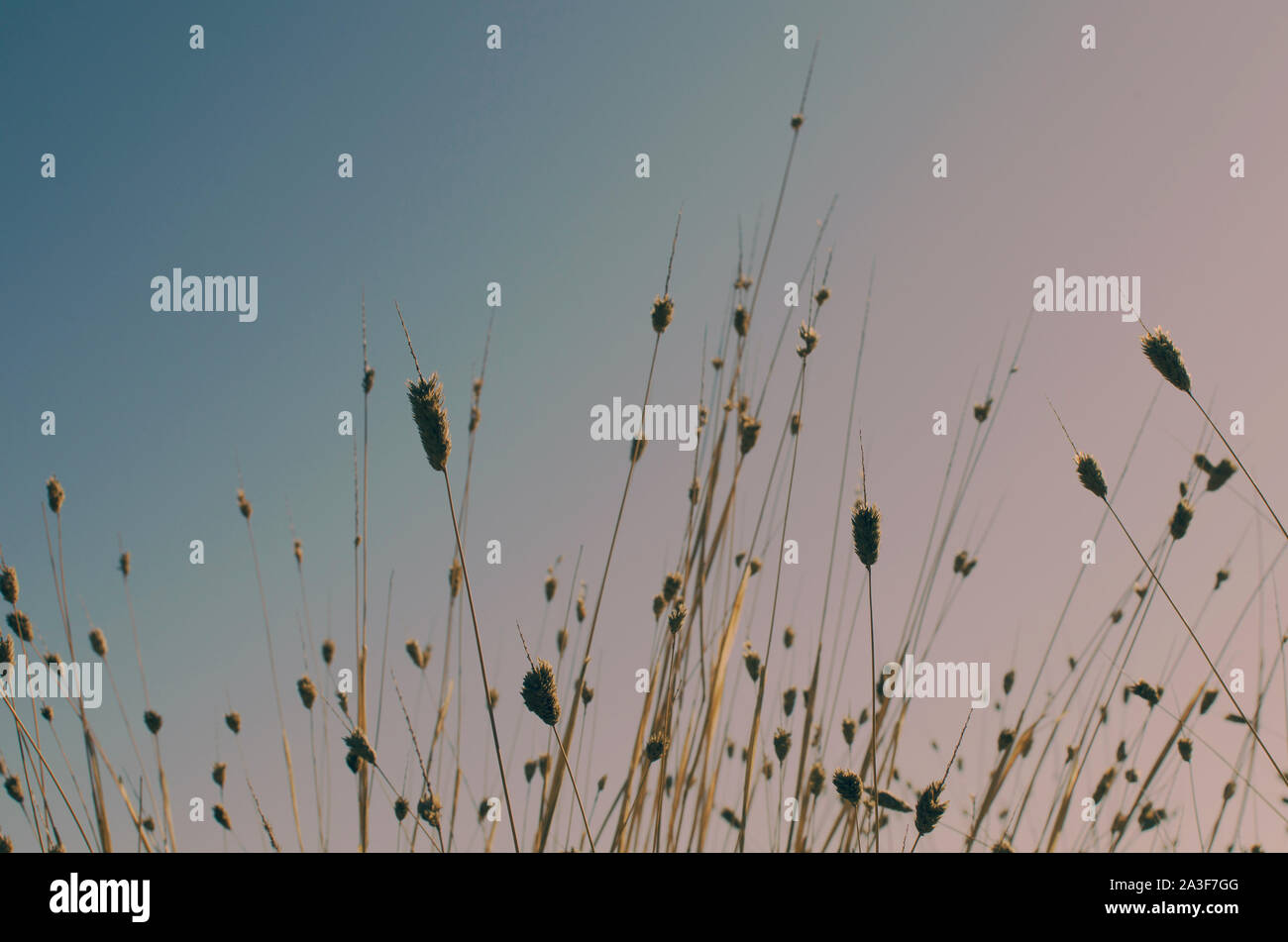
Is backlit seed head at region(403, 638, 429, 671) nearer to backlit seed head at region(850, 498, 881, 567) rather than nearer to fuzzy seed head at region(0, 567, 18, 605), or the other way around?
fuzzy seed head at region(0, 567, 18, 605)

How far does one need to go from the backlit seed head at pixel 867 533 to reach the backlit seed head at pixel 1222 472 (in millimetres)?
1126

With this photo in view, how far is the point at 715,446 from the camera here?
1522 mm

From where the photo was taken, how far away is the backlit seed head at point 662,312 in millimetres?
1252

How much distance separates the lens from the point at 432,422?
0.80 metres

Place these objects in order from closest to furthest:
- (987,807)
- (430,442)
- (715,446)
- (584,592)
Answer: (430,442) < (987,807) < (715,446) < (584,592)

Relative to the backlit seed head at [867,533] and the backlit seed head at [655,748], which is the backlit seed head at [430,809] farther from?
the backlit seed head at [867,533]

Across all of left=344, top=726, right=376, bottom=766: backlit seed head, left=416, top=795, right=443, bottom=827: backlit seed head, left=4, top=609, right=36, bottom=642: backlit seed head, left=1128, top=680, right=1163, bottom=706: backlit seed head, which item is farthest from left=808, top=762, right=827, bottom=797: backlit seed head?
left=4, top=609, right=36, bottom=642: backlit seed head

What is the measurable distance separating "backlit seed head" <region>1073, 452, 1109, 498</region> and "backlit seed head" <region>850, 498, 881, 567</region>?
46 cm

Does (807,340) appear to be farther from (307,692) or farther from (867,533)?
(307,692)
